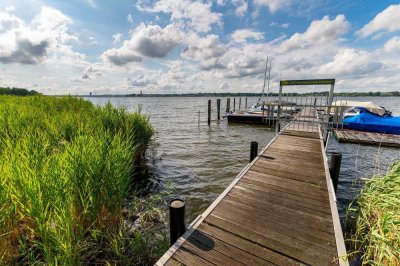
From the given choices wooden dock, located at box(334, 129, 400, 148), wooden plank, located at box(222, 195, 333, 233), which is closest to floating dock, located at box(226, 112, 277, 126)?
wooden dock, located at box(334, 129, 400, 148)

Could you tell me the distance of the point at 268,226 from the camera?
3.52 m

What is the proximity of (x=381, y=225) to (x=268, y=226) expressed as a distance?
1568mm

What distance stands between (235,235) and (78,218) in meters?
2.38

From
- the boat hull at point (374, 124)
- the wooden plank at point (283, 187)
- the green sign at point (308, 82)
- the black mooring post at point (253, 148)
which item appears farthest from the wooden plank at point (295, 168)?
the boat hull at point (374, 124)

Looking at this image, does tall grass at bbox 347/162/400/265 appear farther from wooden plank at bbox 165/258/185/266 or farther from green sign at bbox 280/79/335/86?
green sign at bbox 280/79/335/86

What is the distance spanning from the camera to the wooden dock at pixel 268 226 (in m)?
2.87

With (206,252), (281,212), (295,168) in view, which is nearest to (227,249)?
(206,252)

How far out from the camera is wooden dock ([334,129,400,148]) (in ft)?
42.4

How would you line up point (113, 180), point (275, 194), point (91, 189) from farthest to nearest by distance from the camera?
point (275, 194)
point (113, 180)
point (91, 189)

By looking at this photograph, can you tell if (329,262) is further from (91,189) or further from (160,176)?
(160,176)

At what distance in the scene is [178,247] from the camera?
3043 mm

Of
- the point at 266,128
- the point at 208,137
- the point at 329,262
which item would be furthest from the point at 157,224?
the point at 266,128

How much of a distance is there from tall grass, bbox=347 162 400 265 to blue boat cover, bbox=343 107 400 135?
1435 centimetres

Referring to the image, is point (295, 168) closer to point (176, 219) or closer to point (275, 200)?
point (275, 200)
